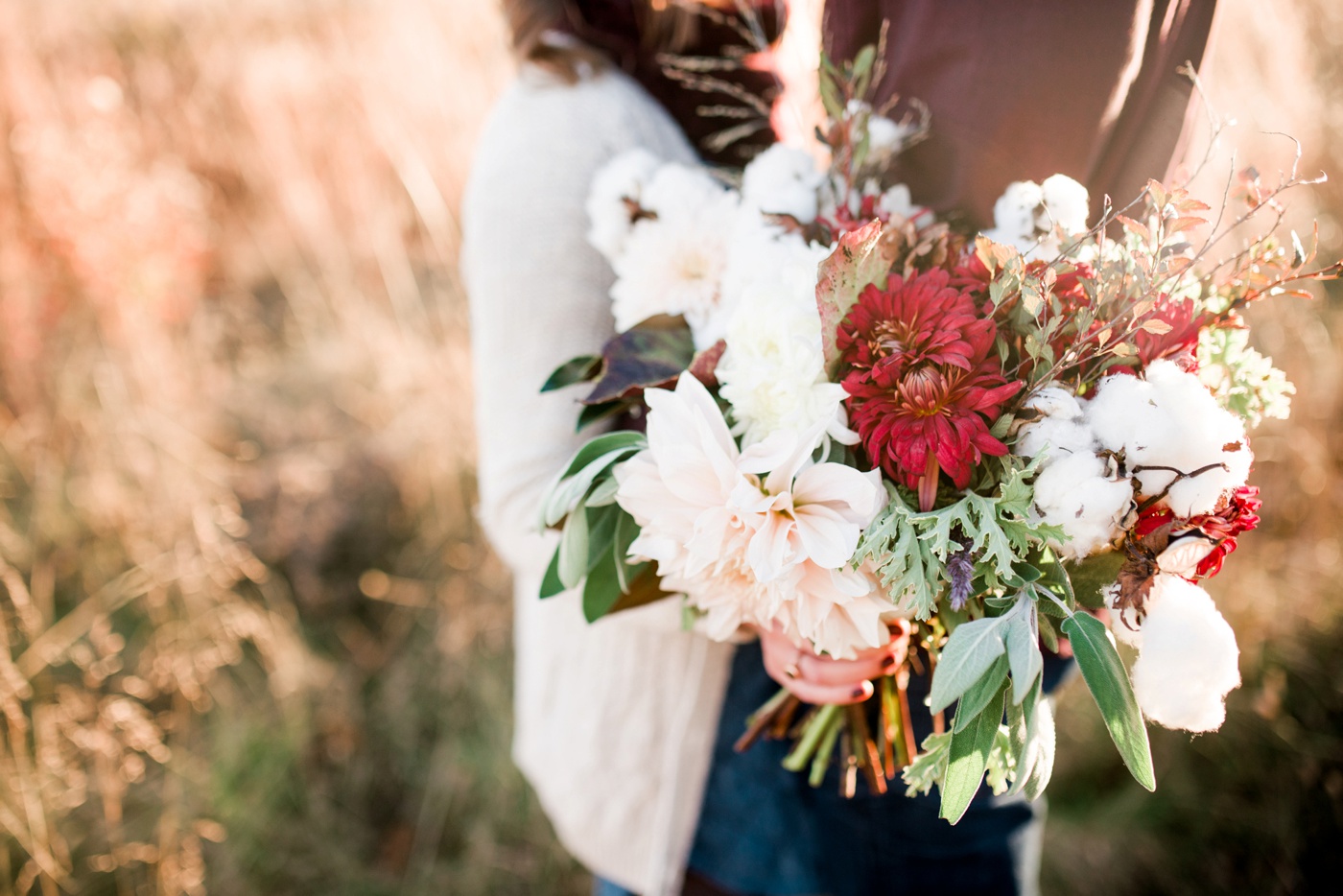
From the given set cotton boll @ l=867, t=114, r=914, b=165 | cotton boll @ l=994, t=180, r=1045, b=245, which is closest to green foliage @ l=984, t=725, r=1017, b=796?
cotton boll @ l=994, t=180, r=1045, b=245

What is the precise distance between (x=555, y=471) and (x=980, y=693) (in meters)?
0.60

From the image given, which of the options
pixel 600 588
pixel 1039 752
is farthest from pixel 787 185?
pixel 1039 752

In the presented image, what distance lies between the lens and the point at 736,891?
119 centimetres

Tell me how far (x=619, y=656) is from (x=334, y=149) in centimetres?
274

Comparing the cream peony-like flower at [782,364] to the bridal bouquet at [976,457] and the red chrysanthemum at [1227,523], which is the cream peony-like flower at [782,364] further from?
the red chrysanthemum at [1227,523]

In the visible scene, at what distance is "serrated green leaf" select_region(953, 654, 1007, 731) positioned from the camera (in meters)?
0.55

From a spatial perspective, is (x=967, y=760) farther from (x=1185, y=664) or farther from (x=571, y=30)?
(x=571, y=30)

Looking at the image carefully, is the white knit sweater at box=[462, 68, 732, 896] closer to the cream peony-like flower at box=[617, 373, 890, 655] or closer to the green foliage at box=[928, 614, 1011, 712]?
the cream peony-like flower at box=[617, 373, 890, 655]

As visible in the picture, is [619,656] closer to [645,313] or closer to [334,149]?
[645,313]

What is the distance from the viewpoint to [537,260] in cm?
98

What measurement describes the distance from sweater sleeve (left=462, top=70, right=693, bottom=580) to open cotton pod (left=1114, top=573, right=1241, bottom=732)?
649mm

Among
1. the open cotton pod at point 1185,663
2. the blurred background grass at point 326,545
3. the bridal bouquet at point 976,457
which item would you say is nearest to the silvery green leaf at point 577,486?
the bridal bouquet at point 976,457

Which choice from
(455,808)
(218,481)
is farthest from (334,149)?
(455,808)

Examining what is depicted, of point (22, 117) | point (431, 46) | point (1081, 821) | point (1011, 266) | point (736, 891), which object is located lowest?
point (1081, 821)
